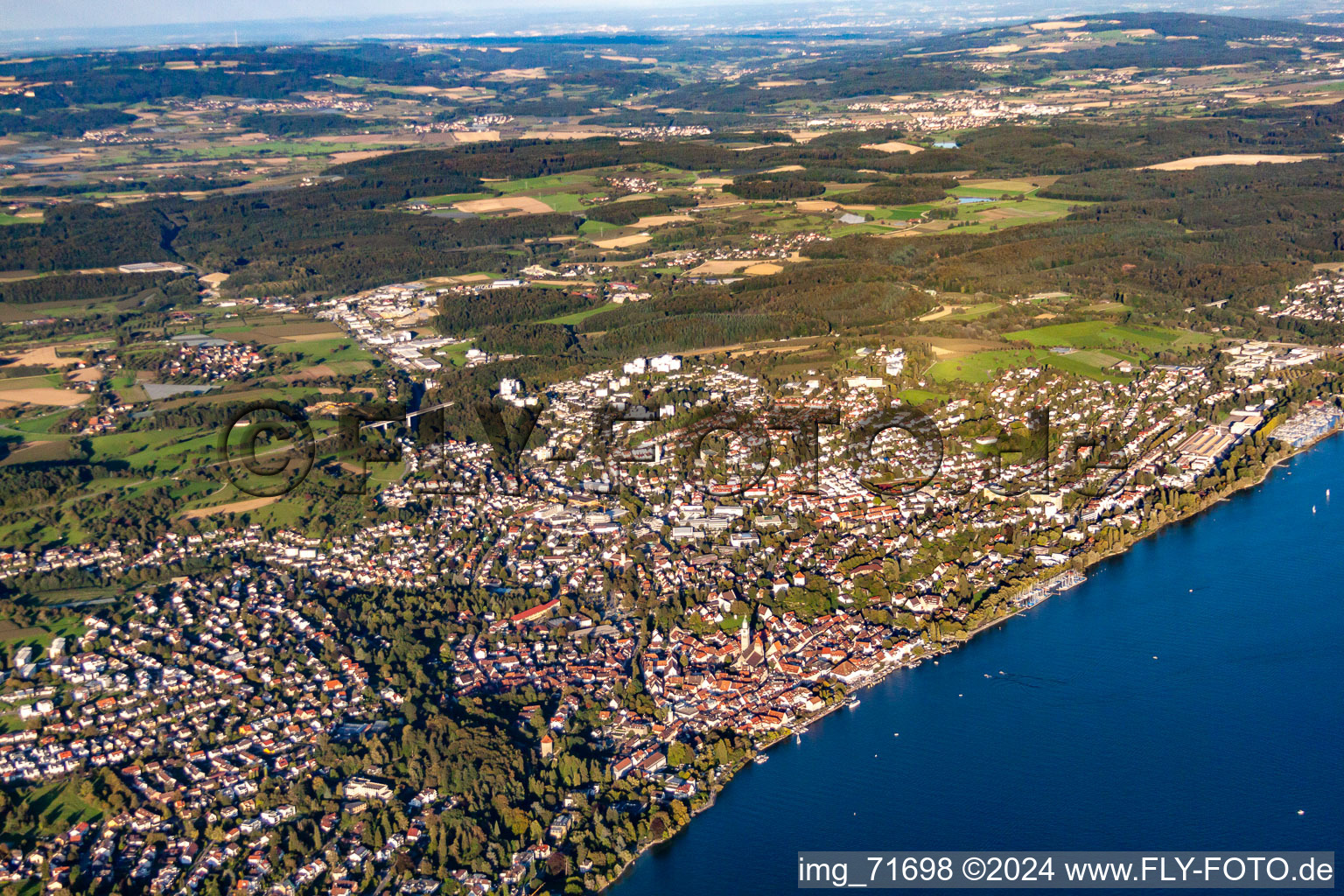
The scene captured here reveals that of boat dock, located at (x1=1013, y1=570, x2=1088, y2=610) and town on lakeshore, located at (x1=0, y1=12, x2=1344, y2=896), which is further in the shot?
boat dock, located at (x1=1013, y1=570, x2=1088, y2=610)

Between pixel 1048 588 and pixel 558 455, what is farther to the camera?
pixel 558 455

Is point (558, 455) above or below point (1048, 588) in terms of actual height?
above

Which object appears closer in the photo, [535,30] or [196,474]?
[196,474]

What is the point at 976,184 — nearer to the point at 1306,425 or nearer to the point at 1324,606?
the point at 1306,425

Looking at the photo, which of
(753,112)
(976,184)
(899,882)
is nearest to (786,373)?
(899,882)

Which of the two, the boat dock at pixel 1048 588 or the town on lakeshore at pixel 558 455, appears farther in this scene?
the boat dock at pixel 1048 588

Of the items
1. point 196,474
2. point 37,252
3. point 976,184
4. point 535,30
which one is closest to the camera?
point 196,474

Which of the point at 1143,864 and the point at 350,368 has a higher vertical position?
the point at 350,368

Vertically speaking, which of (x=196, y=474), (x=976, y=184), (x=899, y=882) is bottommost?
(x=899, y=882)
